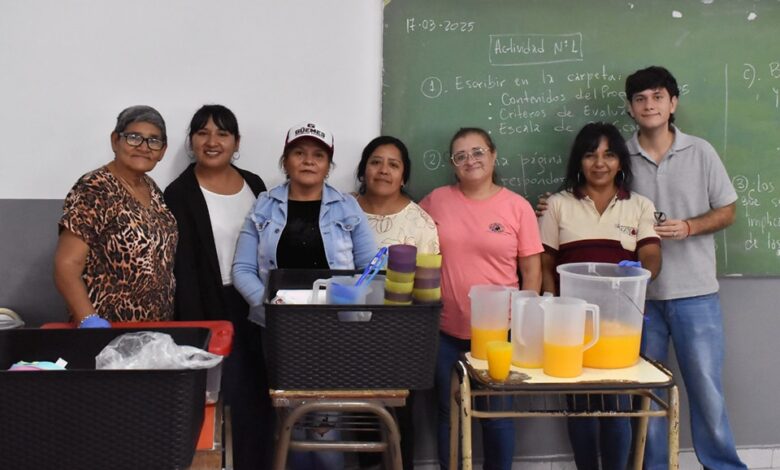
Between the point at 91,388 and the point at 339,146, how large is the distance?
169cm

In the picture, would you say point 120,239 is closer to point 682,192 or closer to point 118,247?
point 118,247

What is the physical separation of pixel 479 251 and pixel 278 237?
2.39ft

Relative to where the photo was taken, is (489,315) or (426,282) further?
(489,315)

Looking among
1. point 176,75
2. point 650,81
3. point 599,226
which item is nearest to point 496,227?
point 599,226

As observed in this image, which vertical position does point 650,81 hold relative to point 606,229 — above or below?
above

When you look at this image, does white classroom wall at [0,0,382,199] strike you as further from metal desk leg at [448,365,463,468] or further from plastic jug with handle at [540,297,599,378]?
plastic jug with handle at [540,297,599,378]

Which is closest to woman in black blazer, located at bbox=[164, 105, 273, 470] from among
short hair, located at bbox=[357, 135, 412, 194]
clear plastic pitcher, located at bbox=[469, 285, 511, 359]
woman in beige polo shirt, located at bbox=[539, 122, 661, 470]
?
short hair, located at bbox=[357, 135, 412, 194]

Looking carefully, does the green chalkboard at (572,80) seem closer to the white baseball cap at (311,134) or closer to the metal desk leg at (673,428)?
the white baseball cap at (311,134)

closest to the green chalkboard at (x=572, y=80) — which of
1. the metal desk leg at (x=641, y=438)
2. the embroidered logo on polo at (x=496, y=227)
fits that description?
the embroidered logo on polo at (x=496, y=227)

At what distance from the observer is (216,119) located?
2422 mm

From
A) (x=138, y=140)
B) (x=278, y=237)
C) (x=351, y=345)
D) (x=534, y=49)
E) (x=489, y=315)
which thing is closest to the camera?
(x=351, y=345)

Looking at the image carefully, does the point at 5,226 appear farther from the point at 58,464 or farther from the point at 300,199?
the point at 58,464

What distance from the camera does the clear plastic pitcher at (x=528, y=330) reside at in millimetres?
1796

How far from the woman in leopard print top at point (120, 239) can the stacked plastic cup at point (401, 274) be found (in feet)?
2.71
